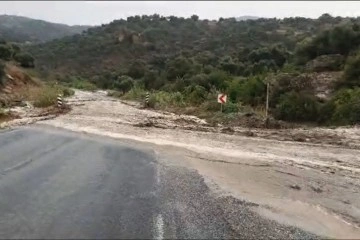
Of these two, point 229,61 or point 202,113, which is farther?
point 229,61

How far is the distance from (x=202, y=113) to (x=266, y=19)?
7398 cm

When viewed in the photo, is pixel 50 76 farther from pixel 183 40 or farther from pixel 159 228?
pixel 159 228

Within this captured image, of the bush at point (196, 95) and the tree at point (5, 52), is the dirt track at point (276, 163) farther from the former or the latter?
the tree at point (5, 52)

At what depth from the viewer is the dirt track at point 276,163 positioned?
9414mm

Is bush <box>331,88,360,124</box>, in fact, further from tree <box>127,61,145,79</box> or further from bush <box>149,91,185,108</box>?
tree <box>127,61,145,79</box>

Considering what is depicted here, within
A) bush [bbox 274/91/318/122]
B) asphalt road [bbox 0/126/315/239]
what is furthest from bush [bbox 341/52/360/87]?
asphalt road [bbox 0/126/315/239]

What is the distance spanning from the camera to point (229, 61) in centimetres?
5072

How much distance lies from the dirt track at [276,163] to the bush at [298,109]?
3537 mm

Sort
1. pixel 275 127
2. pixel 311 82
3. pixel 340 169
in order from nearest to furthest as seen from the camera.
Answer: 1. pixel 340 169
2. pixel 275 127
3. pixel 311 82

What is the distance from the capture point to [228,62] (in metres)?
50.0

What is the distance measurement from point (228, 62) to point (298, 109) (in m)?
27.6

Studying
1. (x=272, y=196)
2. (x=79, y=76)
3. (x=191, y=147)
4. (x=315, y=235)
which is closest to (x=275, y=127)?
(x=191, y=147)

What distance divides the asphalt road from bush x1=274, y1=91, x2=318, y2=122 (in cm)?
1037

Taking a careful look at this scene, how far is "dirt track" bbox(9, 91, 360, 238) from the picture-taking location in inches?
371
